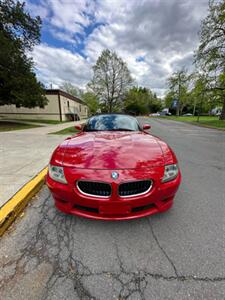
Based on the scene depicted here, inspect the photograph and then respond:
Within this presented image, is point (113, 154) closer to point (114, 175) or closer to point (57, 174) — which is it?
point (114, 175)

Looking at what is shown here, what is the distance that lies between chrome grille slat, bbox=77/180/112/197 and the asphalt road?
1.75ft

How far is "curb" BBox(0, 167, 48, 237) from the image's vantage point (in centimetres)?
214

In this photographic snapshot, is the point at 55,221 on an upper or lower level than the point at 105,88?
lower

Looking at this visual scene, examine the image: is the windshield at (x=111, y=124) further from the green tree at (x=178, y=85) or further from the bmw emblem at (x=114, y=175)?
the green tree at (x=178, y=85)

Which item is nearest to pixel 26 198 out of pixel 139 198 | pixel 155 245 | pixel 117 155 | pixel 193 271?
pixel 117 155

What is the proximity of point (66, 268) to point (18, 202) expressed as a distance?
135 centimetres

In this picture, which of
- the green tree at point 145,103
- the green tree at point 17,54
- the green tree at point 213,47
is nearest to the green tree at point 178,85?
the green tree at point 145,103

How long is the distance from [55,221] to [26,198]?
0.77 metres

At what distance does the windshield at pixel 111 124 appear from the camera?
363 cm

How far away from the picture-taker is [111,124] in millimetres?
3775

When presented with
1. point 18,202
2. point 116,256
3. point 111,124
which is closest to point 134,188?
point 116,256

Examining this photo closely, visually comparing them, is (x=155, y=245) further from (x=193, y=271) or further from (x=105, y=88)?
(x=105, y=88)

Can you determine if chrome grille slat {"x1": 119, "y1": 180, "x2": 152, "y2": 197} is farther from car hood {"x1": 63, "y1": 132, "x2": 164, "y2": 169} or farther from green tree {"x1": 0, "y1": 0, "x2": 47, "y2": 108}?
green tree {"x1": 0, "y1": 0, "x2": 47, "y2": 108}

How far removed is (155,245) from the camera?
73.9 inches
